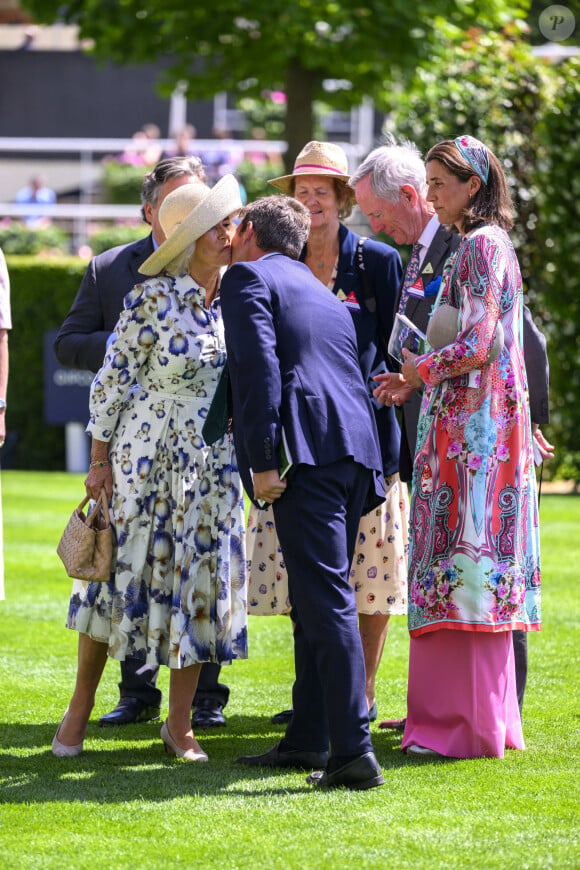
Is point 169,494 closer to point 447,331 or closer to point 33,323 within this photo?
point 447,331

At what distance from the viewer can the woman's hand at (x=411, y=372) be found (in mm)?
4824

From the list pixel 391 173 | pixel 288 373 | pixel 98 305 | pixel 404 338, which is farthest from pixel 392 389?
pixel 98 305

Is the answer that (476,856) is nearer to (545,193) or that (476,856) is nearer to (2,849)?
(2,849)

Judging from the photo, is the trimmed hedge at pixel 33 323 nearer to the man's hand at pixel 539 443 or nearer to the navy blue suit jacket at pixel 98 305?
the navy blue suit jacket at pixel 98 305

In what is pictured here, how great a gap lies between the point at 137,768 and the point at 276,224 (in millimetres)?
1913

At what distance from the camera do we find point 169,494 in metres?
4.81

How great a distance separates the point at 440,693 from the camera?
4871mm

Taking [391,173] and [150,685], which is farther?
[150,685]

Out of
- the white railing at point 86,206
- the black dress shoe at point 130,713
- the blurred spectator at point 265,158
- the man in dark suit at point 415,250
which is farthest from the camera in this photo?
the blurred spectator at point 265,158

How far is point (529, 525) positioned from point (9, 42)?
30119 mm

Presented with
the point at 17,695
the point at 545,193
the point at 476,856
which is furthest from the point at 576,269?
the point at 476,856

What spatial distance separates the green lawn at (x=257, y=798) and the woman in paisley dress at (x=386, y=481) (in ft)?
1.61

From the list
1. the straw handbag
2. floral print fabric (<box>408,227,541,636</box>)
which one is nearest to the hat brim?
floral print fabric (<box>408,227,541,636</box>)

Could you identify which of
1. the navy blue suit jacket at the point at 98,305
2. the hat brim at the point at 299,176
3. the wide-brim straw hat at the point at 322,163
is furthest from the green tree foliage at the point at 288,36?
the navy blue suit jacket at the point at 98,305
